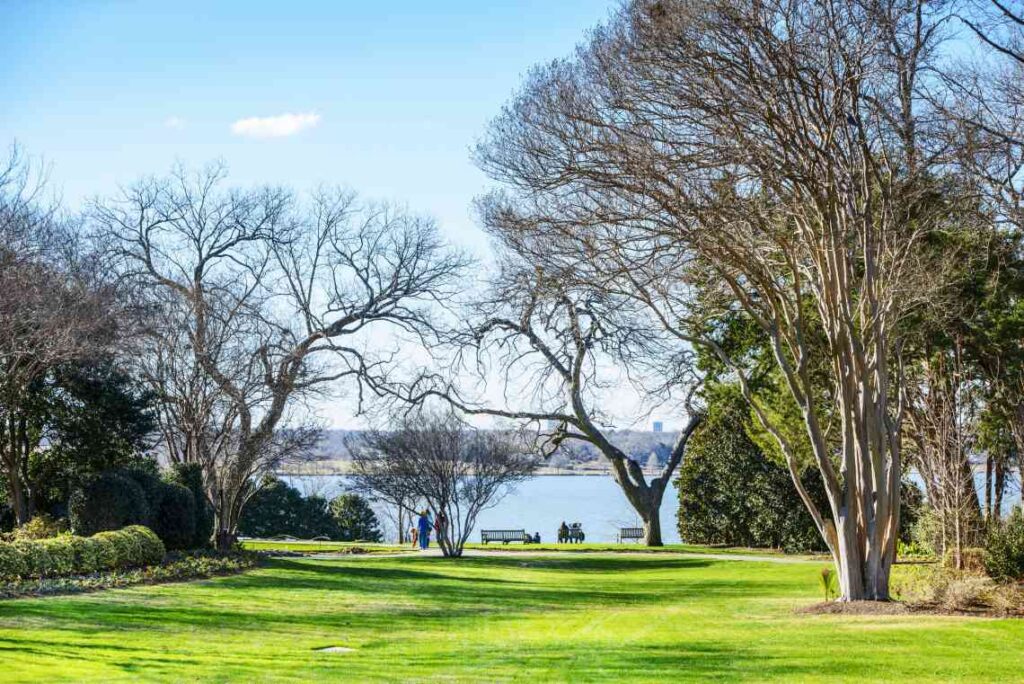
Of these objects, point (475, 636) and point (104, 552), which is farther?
point (104, 552)

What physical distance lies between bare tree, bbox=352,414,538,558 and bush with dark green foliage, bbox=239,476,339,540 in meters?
15.4

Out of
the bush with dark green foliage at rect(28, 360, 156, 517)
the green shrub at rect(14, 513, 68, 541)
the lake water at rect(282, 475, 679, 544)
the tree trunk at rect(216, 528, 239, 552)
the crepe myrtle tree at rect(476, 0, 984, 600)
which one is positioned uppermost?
the crepe myrtle tree at rect(476, 0, 984, 600)

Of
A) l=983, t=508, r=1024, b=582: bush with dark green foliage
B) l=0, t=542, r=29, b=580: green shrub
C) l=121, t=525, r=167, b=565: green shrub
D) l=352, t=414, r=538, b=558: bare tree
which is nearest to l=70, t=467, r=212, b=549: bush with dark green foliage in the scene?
l=121, t=525, r=167, b=565: green shrub

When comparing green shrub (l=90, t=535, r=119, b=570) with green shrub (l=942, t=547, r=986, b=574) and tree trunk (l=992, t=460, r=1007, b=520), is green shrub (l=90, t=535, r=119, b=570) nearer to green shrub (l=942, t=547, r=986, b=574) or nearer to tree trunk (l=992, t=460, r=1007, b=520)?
green shrub (l=942, t=547, r=986, b=574)

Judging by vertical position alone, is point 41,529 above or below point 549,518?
above

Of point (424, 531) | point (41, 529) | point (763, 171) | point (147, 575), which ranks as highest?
point (763, 171)

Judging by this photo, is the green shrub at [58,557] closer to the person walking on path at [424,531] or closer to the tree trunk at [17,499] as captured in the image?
the tree trunk at [17,499]

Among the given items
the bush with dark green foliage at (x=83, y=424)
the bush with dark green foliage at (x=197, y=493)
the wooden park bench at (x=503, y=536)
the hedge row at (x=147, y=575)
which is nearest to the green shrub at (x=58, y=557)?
the hedge row at (x=147, y=575)

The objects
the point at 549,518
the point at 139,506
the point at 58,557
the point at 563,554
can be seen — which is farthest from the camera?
the point at 549,518

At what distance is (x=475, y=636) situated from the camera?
13.6m

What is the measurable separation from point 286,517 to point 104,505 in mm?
23533

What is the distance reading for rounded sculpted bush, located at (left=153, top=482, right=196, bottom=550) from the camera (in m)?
24.6

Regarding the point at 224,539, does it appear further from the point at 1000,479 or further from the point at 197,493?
the point at 1000,479

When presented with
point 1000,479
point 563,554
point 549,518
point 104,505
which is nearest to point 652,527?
point 563,554
